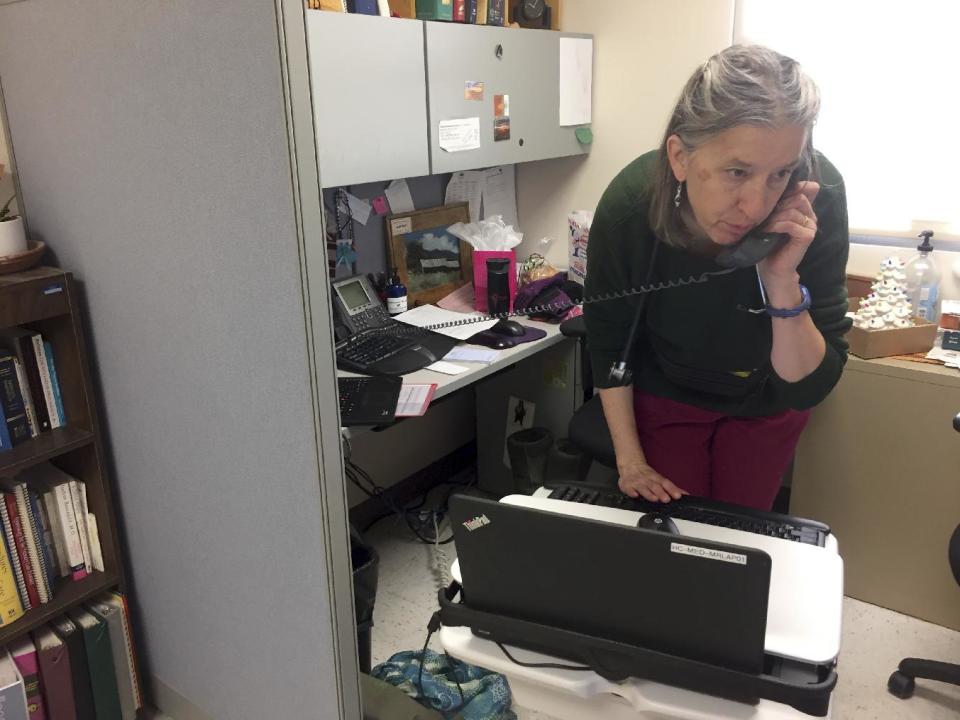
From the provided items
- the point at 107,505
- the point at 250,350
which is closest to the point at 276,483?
the point at 250,350

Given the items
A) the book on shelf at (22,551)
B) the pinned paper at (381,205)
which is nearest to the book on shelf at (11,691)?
the book on shelf at (22,551)

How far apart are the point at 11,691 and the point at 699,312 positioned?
153cm

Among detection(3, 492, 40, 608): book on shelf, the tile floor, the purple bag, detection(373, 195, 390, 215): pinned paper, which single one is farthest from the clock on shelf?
detection(3, 492, 40, 608): book on shelf

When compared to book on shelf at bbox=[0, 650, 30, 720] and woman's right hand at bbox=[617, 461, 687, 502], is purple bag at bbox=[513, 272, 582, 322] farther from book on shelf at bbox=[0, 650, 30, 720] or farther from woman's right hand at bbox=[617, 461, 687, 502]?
book on shelf at bbox=[0, 650, 30, 720]

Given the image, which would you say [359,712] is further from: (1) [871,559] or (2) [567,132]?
(2) [567,132]

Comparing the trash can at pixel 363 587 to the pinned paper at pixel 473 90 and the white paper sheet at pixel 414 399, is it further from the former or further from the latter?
the pinned paper at pixel 473 90

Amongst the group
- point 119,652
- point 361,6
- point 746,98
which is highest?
point 361,6

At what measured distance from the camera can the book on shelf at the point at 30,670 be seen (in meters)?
1.60

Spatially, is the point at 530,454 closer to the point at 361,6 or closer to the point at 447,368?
the point at 447,368

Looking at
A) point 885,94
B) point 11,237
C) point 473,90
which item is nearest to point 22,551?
point 11,237

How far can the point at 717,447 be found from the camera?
5.28ft

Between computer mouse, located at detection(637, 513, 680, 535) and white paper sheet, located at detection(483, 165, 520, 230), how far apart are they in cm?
194

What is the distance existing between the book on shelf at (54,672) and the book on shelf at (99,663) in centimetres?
5

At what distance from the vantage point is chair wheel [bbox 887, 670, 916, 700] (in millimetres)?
1958
